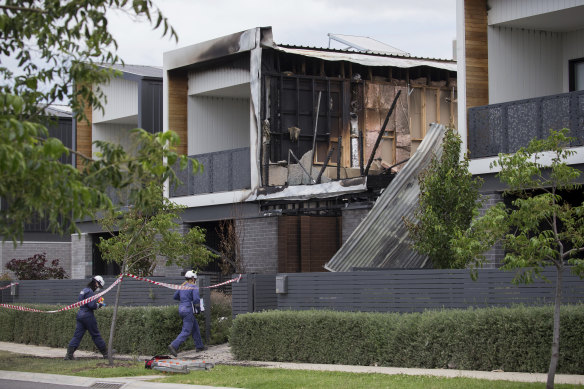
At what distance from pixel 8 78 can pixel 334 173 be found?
1563cm

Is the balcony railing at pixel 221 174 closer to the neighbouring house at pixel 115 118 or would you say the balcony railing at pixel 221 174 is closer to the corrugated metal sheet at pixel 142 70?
the neighbouring house at pixel 115 118

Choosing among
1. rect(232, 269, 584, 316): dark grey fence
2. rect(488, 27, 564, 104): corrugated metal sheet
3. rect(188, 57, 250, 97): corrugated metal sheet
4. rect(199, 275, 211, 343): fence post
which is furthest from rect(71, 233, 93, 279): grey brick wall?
rect(488, 27, 564, 104): corrugated metal sheet

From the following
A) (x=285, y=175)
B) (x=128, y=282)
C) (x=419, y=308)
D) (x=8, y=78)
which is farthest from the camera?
(x=285, y=175)

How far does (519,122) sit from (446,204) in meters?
2.34

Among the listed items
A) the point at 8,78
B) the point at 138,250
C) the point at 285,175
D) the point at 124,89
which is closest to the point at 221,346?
the point at 138,250

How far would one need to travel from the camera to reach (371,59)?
88.5 feet

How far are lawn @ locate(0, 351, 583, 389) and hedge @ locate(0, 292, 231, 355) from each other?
1.41 metres

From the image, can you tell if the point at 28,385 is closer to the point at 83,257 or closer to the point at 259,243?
the point at 259,243

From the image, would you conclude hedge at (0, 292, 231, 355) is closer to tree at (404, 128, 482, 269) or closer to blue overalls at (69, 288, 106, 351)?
blue overalls at (69, 288, 106, 351)

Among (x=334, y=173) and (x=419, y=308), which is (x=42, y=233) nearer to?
(x=334, y=173)

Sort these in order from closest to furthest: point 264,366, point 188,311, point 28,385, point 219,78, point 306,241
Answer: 1. point 28,385
2. point 264,366
3. point 188,311
4. point 306,241
5. point 219,78

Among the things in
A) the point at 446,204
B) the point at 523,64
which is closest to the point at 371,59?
the point at 523,64

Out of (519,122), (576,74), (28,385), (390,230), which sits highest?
(576,74)

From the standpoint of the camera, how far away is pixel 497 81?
19719 mm
